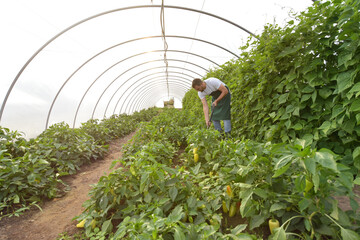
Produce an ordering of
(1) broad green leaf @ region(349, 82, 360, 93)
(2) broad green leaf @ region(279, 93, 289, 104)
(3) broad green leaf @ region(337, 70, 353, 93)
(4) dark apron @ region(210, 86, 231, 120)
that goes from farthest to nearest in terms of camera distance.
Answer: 1. (4) dark apron @ region(210, 86, 231, 120)
2. (2) broad green leaf @ region(279, 93, 289, 104)
3. (3) broad green leaf @ region(337, 70, 353, 93)
4. (1) broad green leaf @ region(349, 82, 360, 93)

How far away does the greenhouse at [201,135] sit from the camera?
1489mm

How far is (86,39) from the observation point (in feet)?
20.2

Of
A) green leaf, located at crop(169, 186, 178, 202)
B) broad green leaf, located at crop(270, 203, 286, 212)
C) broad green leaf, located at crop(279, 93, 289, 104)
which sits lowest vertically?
broad green leaf, located at crop(270, 203, 286, 212)

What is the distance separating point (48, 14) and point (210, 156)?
5098mm

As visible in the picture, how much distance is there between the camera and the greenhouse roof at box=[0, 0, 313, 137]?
4.32m

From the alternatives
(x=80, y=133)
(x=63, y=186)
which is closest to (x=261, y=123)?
(x=63, y=186)

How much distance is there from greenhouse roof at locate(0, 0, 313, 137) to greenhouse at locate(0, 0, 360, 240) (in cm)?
4

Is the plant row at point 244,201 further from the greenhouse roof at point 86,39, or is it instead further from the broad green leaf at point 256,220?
the greenhouse roof at point 86,39

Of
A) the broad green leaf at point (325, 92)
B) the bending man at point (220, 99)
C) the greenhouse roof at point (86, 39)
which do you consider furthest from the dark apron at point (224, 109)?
the broad green leaf at point (325, 92)

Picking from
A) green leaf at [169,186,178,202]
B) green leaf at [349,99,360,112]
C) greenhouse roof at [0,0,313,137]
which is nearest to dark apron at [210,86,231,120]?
greenhouse roof at [0,0,313,137]

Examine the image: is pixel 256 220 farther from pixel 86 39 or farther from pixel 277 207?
pixel 86 39

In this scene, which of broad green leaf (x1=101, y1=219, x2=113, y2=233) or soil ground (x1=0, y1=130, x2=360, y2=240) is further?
soil ground (x1=0, y1=130, x2=360, y2=240)

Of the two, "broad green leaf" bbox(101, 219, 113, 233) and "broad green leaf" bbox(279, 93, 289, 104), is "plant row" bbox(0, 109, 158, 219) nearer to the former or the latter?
"broad green leaf" bbox(101, 219, 113, 233)

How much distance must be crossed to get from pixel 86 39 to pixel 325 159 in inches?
280
